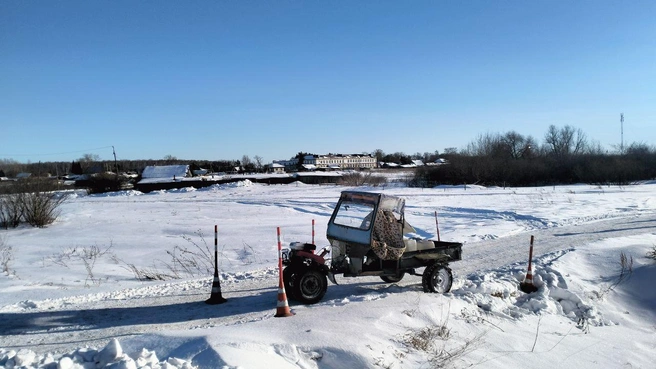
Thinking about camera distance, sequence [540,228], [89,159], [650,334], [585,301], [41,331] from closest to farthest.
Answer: [41,331]
[650,334]
[585,301]
[540,228]
[89,159]

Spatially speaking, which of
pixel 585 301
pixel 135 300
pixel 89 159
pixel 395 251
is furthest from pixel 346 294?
pixel 89 159

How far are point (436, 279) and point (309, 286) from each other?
2.46 metres

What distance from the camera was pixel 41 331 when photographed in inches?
258

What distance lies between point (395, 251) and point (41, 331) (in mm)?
5704

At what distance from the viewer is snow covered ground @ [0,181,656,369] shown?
544cm

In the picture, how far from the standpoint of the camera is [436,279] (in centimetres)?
832

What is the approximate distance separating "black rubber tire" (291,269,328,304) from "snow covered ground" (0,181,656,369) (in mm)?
182

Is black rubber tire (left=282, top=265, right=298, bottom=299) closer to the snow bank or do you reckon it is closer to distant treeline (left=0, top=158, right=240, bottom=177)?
the snow bank

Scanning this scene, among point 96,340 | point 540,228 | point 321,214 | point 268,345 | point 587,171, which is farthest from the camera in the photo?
point 587,171

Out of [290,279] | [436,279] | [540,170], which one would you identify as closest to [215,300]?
A: [290,279]

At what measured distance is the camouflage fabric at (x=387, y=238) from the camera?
784 centimetres

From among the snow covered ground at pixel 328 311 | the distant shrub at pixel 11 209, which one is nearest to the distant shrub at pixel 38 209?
the distant shrub at pixel 11 209

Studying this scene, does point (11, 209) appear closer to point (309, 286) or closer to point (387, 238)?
point (309, 286)

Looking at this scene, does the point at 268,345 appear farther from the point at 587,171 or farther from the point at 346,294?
the point at 587,171
